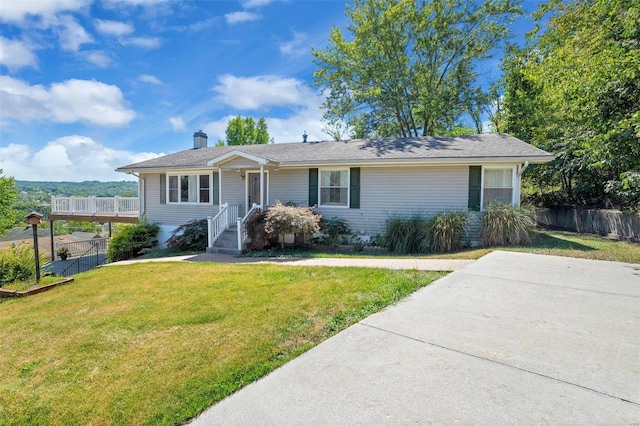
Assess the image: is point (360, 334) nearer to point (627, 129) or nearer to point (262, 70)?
point (627, 129)

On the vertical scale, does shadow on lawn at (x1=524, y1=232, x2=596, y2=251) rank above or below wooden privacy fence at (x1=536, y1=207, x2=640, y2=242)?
below

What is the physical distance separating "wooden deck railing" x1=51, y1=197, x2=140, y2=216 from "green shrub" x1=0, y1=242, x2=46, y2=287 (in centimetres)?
740

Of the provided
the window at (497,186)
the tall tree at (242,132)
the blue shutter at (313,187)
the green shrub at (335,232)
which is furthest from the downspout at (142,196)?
the tall tree at (242,132)

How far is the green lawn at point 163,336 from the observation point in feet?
8.49

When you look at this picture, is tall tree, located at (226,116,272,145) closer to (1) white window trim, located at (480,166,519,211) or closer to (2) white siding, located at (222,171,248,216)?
(2) white siding, located at (222,171,248,216)

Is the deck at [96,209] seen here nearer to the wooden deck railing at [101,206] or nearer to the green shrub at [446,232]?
the wooden deck railing at [101,206]

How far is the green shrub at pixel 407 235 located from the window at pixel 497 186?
2188mm

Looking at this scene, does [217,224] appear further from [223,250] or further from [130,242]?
[130,242]

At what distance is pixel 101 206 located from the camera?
631 inches

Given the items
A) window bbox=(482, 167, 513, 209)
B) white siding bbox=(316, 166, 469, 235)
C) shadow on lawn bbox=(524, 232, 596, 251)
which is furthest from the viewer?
white siding bbox=(316, 166, 469, 235)

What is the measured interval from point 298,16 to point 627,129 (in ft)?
37.9

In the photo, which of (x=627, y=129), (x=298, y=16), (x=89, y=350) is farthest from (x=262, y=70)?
(x=89, y=350)

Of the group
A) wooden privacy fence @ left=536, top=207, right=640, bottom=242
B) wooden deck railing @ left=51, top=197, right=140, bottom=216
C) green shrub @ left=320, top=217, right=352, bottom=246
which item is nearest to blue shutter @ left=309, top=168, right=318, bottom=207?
green shrub @ left=320, top=217, right=352, bottom=246

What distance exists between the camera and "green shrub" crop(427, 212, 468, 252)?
969 centimetres
